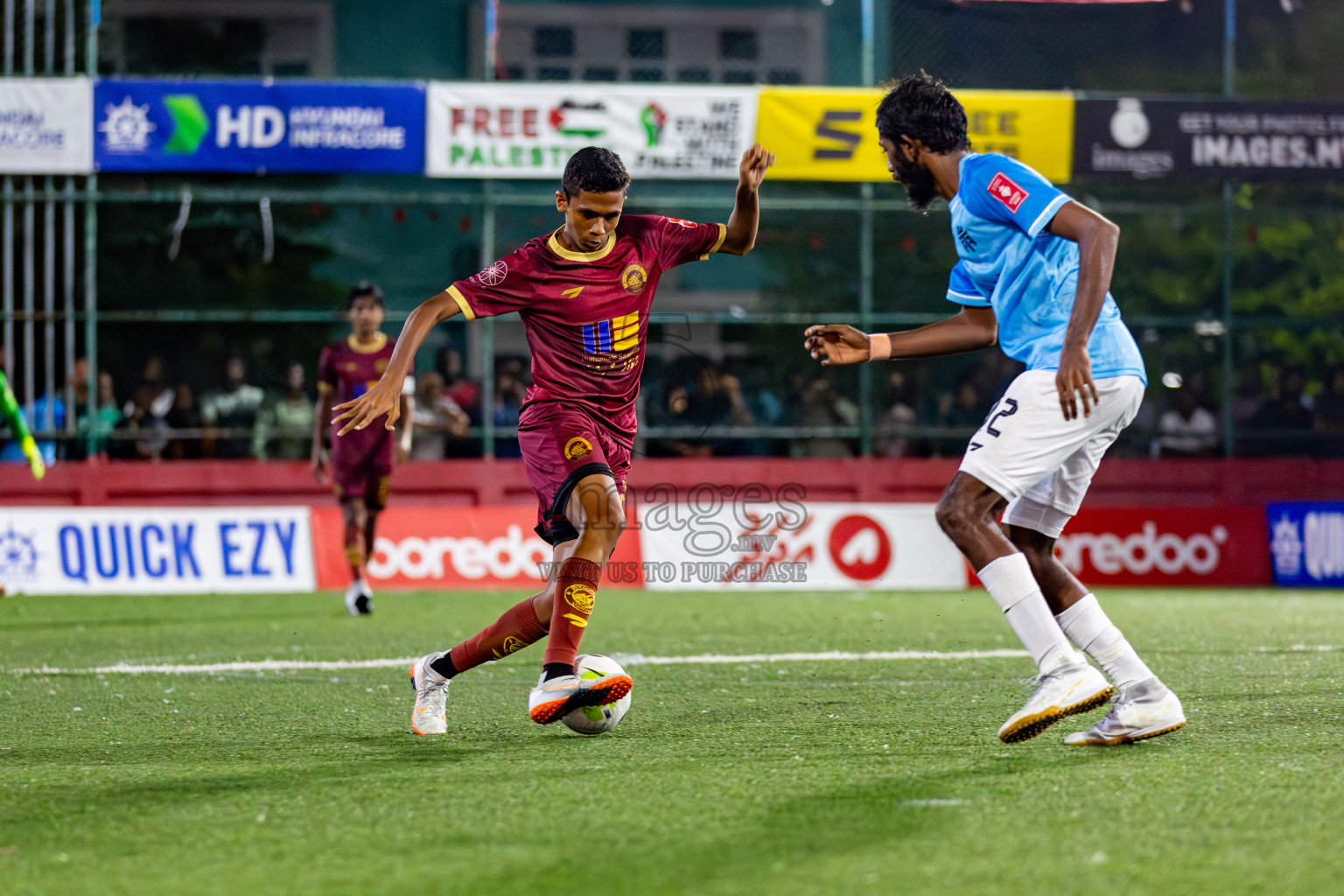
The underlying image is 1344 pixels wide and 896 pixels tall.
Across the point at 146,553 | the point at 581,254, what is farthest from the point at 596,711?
the point at 146,553

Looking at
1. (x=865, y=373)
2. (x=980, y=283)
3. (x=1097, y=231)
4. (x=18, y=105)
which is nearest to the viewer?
(x=1097, y=231)

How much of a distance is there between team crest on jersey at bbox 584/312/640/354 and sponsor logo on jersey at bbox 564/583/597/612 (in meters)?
0.90

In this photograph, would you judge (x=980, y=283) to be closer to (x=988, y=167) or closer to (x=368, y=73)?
(x=988, y=167)

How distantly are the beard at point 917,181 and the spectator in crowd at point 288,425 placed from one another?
12.3m

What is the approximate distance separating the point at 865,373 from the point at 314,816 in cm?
1380

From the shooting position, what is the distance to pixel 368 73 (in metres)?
19.4

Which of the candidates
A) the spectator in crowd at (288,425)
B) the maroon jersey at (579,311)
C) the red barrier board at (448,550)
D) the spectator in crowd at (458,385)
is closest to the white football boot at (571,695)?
the maroon jersey at (579,311)

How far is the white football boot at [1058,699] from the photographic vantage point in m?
4.61

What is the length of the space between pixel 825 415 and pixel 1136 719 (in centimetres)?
1216

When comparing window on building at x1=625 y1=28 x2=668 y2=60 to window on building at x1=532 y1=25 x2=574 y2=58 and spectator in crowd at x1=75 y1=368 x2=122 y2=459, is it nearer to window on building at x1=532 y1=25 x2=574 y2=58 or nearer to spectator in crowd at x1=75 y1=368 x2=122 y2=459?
window on building at x1=532 y1=25 x2=574 y2=58

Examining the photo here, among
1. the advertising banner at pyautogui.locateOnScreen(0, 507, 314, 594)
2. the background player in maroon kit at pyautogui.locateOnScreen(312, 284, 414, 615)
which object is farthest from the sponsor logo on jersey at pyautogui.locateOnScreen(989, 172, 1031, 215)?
the advertising banner at pyautogui.locateOnScreen(0, 507, 314, 594)

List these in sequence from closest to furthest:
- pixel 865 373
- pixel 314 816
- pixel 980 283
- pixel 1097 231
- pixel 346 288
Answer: pixel 314 816, pixel 1097 231, pixel 980 283, pixel 865 373, pixel 346 288

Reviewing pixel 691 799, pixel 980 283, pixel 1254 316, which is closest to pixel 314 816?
pixel 691 799

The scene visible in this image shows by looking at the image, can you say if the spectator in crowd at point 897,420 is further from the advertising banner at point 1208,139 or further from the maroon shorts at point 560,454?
the maroon shorts at point 560,454
